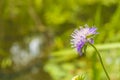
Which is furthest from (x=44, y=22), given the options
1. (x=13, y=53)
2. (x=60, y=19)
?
(x=13, y=53)

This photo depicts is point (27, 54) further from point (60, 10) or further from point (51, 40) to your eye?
point (60, 10)

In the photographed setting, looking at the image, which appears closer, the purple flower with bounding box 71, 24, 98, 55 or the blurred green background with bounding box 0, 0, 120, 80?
the purple flower with bounding box 71, 24, 98, 55

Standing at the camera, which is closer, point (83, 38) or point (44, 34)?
point (83, 38)

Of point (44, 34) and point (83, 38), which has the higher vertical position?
point (44, 34)

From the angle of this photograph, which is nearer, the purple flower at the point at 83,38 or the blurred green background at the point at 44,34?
the purple flower at the point at 83,38

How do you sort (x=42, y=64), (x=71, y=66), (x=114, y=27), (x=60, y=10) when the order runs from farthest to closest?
(x=60, y=10), (x=42, y=64), (x=71, y=66), (x=114, y=27)

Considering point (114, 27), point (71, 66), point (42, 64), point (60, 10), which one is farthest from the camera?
point (60, 10)

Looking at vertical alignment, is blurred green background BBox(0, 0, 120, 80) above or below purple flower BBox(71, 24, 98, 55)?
above

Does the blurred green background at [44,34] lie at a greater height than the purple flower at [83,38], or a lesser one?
greater
